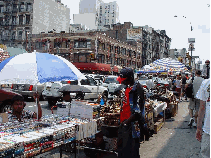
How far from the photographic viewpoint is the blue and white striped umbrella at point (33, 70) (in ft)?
15.1

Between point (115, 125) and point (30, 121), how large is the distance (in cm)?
193

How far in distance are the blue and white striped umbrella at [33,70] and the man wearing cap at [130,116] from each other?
1.34m

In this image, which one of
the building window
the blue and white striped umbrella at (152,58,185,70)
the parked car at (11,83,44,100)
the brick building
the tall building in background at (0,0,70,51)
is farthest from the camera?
the tall building in background at (0,0,70,51)

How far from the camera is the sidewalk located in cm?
624

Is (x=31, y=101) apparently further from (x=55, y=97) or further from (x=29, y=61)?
(x=29, y=61)

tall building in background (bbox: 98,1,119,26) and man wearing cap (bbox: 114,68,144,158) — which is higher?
tall building in background (bbox: 98,1,119,26)

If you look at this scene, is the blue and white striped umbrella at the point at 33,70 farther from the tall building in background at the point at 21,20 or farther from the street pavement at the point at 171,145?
the tall building in background at the point at 21,20

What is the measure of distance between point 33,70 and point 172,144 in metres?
4.76

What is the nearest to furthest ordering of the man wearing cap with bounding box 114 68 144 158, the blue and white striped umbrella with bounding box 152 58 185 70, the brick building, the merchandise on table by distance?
the merchandise on table < the man wearing cap with bounding box 114 68 144 158 < the blue and white striped umbrella with bounding box 152 58 185 70 < the brick building

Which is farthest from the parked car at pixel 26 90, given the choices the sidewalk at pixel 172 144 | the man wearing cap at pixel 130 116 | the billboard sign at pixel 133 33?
the billboard sign at pixel 133 33

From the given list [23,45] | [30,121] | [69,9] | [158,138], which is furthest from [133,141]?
[69,9]

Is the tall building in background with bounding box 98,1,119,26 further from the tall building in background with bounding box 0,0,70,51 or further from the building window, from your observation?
the building window

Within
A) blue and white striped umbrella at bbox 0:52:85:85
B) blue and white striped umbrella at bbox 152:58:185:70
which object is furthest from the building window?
blue and white striped umbrella at bbox 0:52:85:85

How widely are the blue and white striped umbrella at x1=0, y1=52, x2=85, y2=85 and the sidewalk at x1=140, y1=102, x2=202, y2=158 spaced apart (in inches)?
120
